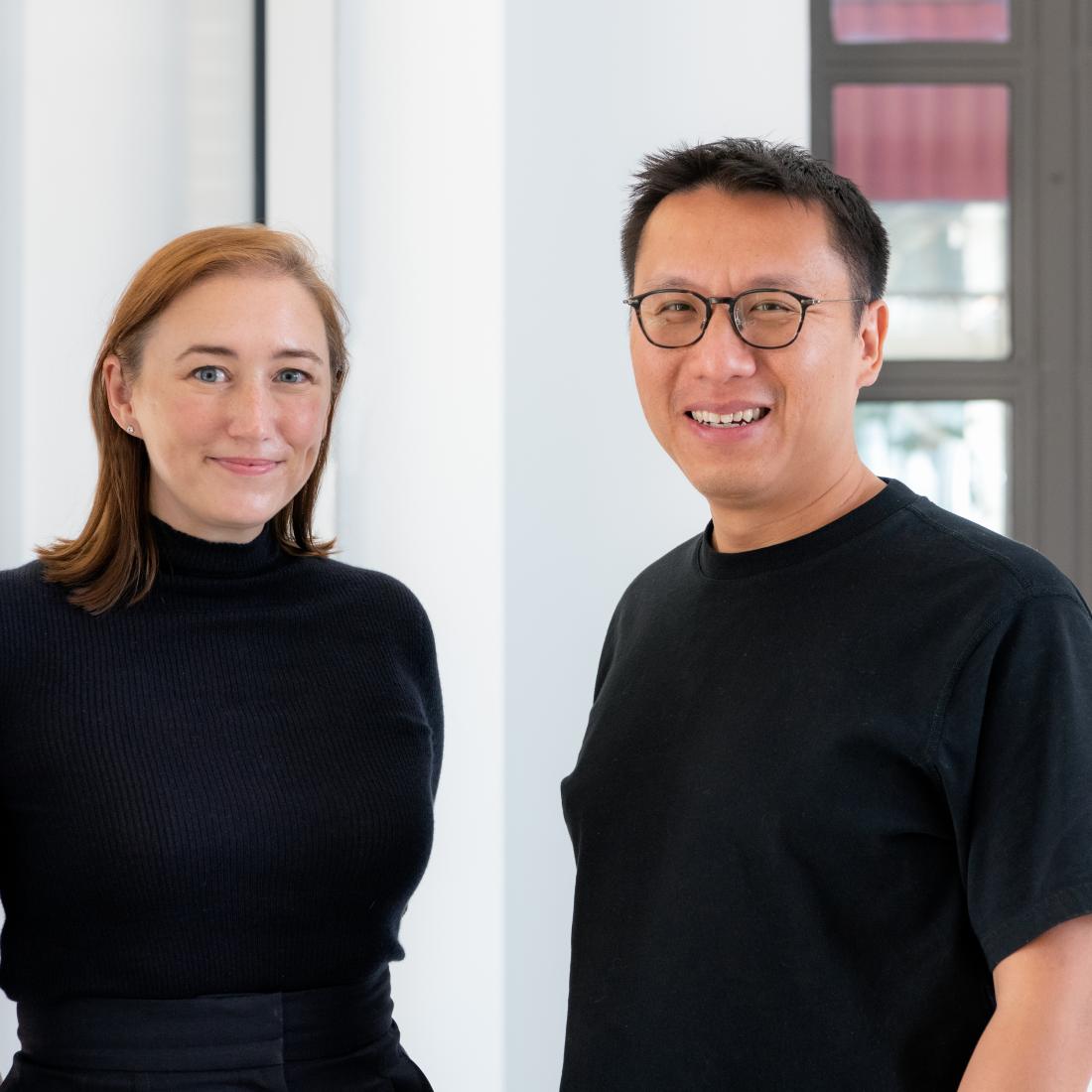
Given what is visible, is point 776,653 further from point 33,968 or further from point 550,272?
point 550,272

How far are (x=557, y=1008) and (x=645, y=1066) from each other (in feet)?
4.28

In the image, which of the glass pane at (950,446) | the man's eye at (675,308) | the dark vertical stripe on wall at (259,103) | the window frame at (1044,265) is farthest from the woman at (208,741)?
the window frame at (1044,265)

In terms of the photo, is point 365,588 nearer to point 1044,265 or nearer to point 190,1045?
point 190,1045

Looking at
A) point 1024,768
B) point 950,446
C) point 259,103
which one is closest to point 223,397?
point 1024,768

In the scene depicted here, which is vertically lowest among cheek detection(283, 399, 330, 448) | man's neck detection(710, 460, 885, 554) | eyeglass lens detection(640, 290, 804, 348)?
man's neck detection(710, 460, 885, 554)

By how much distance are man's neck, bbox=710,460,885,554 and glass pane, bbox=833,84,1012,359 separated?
1.93m

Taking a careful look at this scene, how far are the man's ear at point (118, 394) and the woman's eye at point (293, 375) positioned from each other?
20cm

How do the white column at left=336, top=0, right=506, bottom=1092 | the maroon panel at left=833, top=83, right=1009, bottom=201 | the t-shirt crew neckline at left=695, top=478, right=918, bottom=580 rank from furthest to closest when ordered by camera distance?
1. the maroon panel at left=833, top=83, right=1009, bottom=201
2. the white column at left=336, top=0, right=506, bottom=1092
3. the t-shirt crew neckline at left=695, top=478, right=918, bottom=580

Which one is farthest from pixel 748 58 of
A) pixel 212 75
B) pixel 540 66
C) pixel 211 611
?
pixel 211 611

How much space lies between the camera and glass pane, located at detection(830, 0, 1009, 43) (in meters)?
3.25

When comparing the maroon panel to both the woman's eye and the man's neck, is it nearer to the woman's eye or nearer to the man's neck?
the woman's eye

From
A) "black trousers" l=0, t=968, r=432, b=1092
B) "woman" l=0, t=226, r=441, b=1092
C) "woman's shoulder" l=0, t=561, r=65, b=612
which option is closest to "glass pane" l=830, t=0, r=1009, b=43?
"woman" l=0, t=226, r=441, b=1092

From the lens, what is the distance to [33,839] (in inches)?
63.4

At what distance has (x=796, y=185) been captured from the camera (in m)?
1.42
